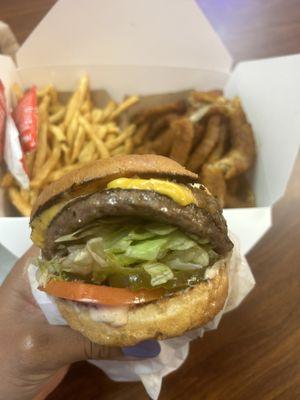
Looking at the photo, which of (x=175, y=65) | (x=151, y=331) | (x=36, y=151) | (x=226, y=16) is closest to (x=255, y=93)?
(x=175, y=65)

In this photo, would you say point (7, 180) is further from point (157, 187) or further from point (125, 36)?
point (157, 187)

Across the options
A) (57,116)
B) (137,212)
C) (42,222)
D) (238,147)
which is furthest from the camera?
(57,116)

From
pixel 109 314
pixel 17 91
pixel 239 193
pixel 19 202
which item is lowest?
pixel 239 193

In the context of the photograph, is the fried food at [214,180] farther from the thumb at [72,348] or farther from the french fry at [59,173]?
the thumb at [72,348]

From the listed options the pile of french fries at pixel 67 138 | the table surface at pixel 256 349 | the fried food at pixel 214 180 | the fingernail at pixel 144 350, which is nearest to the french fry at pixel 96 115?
Answer: the pile of french fries at pixel 67 138

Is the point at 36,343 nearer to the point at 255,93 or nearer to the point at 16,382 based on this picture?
the point at 16,382

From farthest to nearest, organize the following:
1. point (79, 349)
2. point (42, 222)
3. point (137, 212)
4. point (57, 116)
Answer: point (57, 116), point (79, 349), point (42, 222), point (137, 212)

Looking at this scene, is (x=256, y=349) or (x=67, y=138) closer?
(x=256, y=349)

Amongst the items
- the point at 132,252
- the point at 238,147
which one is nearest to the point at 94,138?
the point at 238,147
